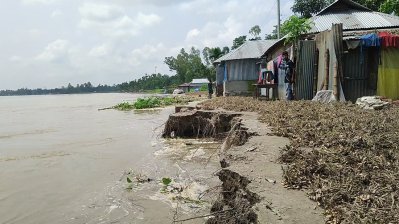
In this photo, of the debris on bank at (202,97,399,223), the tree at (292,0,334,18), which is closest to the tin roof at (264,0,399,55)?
the debris on bank at (202,97,399,223)

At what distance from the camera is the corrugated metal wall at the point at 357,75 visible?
460 inches

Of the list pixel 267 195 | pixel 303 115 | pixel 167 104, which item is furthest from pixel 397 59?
pixel 167 104

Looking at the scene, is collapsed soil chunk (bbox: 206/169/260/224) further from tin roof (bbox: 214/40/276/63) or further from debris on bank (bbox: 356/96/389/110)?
tin roof (bbox: 214/40/276/63)

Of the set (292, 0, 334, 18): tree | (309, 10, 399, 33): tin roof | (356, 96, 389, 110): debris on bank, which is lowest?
(356, 96, 389, 110): debris on bank

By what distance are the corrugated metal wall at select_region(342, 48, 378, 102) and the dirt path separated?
5820 millimetres

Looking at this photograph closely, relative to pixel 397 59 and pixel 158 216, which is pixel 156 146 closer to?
pixel 158 216

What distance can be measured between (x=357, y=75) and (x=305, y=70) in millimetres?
1861

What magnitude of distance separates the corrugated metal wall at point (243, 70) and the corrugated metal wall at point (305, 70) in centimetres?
1297

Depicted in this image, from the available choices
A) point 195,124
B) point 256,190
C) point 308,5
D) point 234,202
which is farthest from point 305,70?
point 308,5

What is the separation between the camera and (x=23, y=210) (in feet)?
19.5

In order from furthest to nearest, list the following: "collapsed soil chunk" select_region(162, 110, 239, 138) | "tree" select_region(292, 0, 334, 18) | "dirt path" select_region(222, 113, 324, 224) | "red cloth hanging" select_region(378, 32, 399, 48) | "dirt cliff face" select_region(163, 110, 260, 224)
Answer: "tree" select_region(292, 0, 334, 18) → "collapsed soil chunk" select_region(162, 110, 239, 138) → "red cloth hanging" select_region(378, 32, 399, 48) → "dirt cliff face" select_region(163, 110, 260, 224) → "dirt path" select_region(222, 113, 324, 224)

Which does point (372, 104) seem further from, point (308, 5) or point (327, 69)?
point (308, 5)

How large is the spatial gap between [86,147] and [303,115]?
7590 mm

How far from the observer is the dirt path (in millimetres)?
3463
